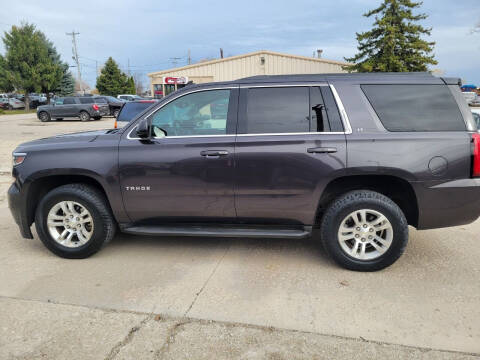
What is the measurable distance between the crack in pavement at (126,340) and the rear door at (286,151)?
1375 mm

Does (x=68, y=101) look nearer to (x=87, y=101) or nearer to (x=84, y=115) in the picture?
(x=87, y=101)

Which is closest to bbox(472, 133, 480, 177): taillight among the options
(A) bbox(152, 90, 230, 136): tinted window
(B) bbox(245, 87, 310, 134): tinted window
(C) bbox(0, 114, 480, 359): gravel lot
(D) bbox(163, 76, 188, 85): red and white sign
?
(C) bbox(0, 114, 480, 359): gravel lot

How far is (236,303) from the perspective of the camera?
10.2 feet

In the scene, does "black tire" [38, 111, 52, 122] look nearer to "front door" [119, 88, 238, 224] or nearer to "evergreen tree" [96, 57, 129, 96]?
"evergreen tree" [96, 57, 129, 96]

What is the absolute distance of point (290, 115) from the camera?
364 cm

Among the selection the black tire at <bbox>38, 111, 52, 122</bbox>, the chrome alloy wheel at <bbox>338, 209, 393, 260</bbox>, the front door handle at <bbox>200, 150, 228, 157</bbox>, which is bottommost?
the chrome alloy wheel at <bbox>338, 209, 393, 260</bbox>

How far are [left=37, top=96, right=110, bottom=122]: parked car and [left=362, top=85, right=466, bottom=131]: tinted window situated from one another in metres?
23.4

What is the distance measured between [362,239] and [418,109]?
1341mm

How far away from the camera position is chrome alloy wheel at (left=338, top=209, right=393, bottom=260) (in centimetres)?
354

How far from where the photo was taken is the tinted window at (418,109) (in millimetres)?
3475

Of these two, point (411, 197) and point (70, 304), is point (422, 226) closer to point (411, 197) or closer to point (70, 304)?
point (411, 197)

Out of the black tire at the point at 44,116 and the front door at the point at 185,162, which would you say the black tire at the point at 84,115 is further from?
the front door at the point at 185,162

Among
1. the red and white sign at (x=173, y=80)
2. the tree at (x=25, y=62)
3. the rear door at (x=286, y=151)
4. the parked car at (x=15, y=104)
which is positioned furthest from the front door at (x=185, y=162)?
the parked car at (x=15, y=104)

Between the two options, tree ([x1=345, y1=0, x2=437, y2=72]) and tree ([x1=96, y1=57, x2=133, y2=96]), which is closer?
tree ([x1=345, y1=0, x2=437, y2=72])
